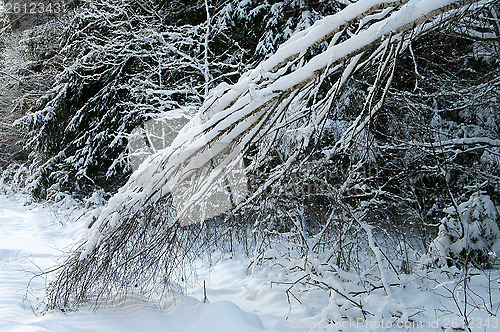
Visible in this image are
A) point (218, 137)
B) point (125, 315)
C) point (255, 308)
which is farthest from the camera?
point (255, 308)

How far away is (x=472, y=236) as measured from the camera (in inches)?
150

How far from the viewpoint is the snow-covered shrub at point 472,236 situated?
3.79 metres

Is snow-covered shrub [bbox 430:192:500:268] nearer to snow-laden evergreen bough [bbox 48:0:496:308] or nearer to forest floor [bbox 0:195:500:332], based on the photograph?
forest floor [bbox 0:195:500:332]

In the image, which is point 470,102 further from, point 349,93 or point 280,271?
point 280,271

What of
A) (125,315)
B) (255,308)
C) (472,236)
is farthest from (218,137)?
(472,236)

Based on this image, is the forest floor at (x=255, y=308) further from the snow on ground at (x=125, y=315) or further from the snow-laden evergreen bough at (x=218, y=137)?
the snow-laden evergreen bough at (x=218, y=137)

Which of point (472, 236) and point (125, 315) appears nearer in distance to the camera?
point (125, 315)

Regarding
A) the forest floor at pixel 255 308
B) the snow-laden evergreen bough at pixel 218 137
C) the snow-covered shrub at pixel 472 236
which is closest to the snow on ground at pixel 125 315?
the forest floor at pixel 255 308

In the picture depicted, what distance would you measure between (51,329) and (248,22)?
6.37 m

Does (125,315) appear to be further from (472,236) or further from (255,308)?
(472,236)

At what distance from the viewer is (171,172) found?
8.16ft

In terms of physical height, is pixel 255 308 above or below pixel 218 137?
below

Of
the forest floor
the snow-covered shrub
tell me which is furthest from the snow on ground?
the snow-covered shrub

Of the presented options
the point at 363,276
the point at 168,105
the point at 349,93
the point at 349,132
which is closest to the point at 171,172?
the point at 349,132
